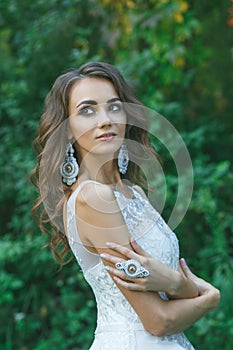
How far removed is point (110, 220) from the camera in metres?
1.93

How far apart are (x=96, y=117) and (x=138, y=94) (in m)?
2.76

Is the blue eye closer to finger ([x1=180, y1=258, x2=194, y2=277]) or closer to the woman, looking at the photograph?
the woman

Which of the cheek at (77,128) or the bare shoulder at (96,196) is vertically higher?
the cheek at (77,128)

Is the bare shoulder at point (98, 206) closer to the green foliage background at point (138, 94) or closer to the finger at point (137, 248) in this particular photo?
the finger at point (137, 248)

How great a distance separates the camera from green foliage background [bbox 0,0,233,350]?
454 cm

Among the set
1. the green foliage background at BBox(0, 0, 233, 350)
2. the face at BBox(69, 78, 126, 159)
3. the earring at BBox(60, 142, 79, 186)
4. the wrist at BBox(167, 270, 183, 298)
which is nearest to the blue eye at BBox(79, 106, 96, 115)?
the face at BBox(69, 78, 126, 159)

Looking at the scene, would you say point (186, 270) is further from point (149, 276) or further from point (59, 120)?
point (59, 120)

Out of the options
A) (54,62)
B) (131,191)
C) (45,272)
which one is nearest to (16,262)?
(45,272)

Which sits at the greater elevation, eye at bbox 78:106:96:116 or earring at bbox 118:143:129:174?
eye at bbox 78:106:96:116

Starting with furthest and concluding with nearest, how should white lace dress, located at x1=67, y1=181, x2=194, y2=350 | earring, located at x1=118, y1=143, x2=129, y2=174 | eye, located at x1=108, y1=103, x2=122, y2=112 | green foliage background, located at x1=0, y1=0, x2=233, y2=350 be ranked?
1. green foliage background, located at x1=0, y1=0, x2=233, y2=350
2. earring, located at x1=118, y1=143, x2=129, y2=174
3. eye, located at x1=108, y1=103, x2=122, y2=112
4. white lace dress, located at x1=67, y1=181, x2=194, y2=350

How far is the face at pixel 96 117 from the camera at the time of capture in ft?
6.84

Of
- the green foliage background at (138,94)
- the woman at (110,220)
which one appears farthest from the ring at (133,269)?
the green foliage background at (138,94)

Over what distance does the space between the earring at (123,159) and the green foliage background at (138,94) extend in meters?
2.04

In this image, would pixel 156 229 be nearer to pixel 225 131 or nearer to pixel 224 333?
pixel 224 333
